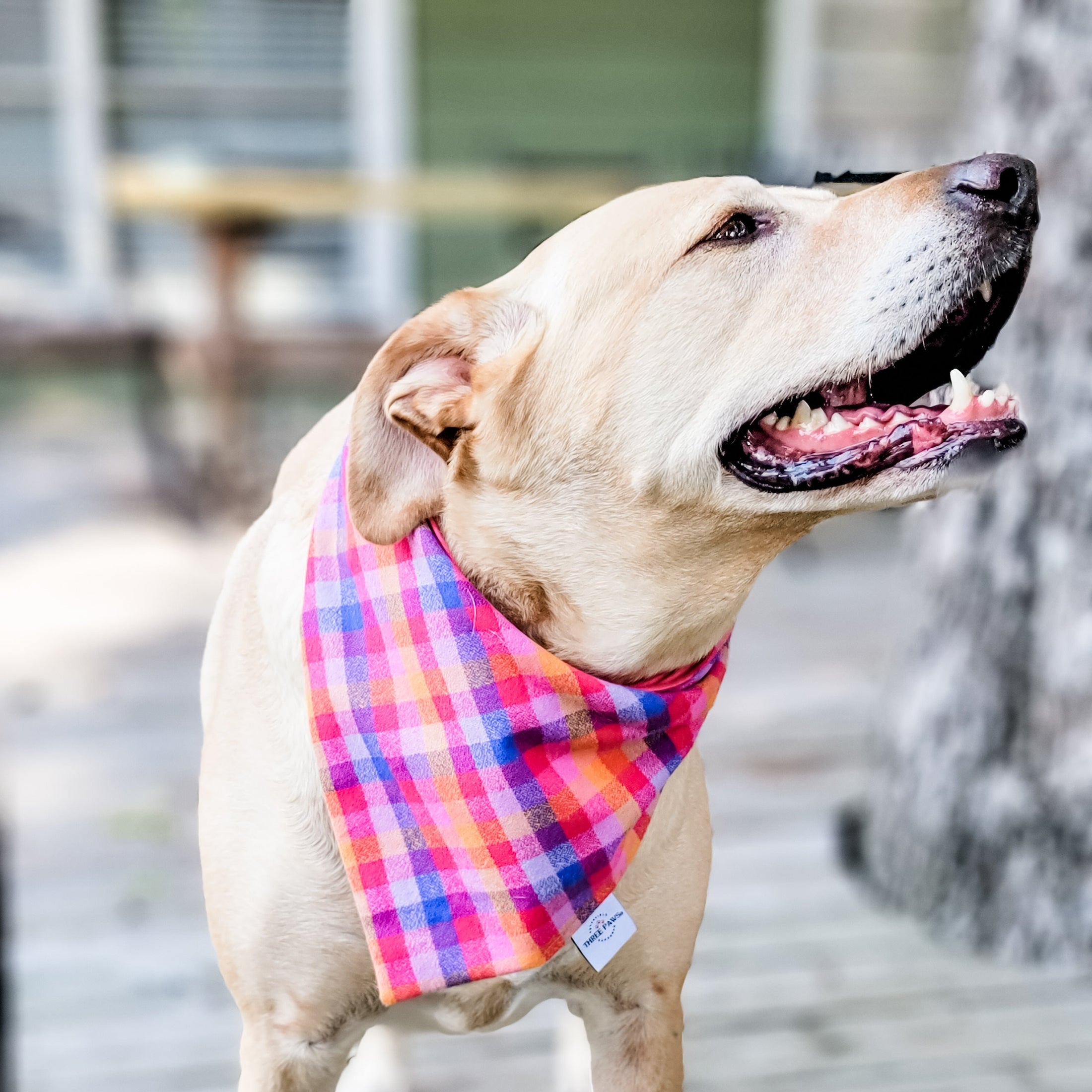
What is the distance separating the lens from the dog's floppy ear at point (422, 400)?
4.21 feet

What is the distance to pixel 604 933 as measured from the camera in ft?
4.58

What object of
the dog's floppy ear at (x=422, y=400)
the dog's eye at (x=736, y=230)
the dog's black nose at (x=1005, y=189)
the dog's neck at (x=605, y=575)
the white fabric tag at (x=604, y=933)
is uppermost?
the dog's black nose at (x=1005, y=189)

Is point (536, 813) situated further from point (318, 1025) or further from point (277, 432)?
point (277, 432)

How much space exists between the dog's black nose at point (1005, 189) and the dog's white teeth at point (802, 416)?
9.5 inches

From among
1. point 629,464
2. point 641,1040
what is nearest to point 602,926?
point 641,1040

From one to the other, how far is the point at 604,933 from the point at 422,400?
2.06 ft

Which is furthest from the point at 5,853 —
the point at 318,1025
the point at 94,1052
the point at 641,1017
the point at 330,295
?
the point at 330,295

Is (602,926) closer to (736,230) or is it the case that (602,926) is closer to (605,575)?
(605,575)

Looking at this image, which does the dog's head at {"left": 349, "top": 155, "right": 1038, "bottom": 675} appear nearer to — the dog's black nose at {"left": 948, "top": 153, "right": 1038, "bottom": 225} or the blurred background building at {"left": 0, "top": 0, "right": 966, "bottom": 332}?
the dog's black nose at {"left": 948, "top": 153, "right": 1038, "bottom": 225}

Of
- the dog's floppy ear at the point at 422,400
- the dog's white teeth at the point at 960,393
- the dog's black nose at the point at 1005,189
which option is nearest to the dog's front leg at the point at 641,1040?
the dog's floppy ear at the point at 422,400

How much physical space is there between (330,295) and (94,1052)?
6029 millimetres

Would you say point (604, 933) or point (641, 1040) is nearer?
point (604, 933)

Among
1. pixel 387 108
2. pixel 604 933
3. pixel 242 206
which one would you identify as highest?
pixel 387 108

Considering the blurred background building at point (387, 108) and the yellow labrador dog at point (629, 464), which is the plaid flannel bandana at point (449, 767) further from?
the blurred background building at point (387, 108)
